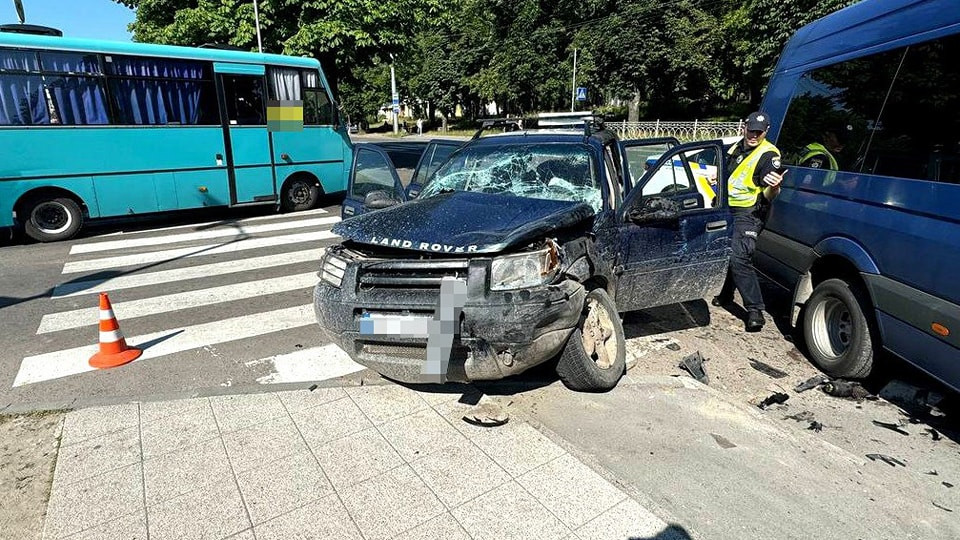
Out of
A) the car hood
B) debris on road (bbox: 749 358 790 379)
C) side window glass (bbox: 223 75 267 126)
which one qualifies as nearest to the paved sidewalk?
the car hood

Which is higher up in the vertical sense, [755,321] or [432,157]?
[432,157]

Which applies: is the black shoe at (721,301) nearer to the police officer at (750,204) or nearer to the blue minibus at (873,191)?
the police officer at (750,204)

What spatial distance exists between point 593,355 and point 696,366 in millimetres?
1073

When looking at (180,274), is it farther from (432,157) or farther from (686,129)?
(686,129)

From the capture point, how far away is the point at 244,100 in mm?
10734

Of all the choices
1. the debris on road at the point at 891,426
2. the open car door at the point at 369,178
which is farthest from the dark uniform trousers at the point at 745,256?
the open car door at the point at 369,178

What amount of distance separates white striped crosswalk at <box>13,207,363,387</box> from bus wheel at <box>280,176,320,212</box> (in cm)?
217

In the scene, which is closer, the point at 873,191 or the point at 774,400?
the point at 873,191

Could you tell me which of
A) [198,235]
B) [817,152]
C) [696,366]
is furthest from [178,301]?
[817,152]

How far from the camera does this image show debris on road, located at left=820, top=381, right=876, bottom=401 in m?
3.98

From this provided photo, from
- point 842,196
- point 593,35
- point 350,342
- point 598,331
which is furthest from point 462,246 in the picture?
point 593,35

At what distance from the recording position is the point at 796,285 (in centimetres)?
477

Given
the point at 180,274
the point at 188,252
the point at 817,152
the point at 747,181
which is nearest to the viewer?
the point at 817,152

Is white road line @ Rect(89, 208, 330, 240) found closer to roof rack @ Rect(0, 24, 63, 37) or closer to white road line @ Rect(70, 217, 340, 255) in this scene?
white road line @ Rect(70, 217, 340, 255)
